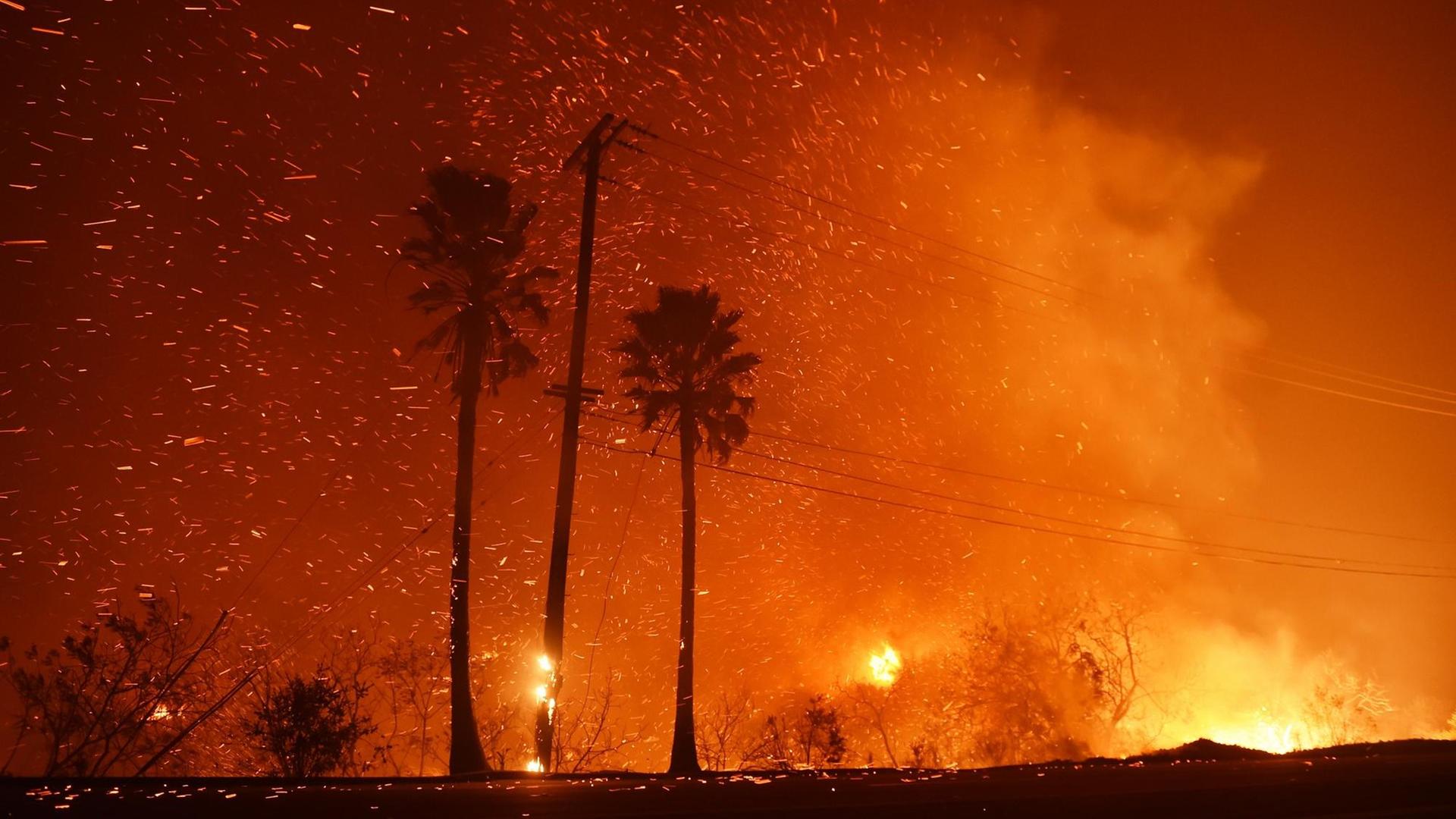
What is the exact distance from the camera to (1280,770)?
9430 millimetres

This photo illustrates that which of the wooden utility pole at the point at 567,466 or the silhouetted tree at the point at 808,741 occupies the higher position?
the wooden utility pole at the point at 567,466

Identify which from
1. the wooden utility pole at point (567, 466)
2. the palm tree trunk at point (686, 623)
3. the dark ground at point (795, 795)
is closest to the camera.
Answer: the dark ground at point (795, 795)

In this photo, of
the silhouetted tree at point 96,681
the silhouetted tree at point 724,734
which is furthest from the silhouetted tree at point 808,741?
the silhouetted tree at point 96,681

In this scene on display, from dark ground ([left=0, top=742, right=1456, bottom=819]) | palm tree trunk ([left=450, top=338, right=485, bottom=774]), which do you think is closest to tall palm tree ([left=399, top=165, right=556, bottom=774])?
palm tree trunk ([left=450, top=338, right=485, bottom=774])

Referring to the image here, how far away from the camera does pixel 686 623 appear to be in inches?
949

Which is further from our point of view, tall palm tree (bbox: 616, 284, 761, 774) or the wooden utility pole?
tall palm tree (bbox: 616, 284, 761, 774)

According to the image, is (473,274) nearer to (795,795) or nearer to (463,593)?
(463,593)

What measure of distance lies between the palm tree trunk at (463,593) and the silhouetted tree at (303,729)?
7.79 feet

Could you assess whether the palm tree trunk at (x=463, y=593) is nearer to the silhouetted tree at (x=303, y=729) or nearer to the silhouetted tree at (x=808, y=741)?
the silhouetted tree at (x=303, y=729)

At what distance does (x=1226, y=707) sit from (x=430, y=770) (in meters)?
51.3

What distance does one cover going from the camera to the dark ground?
5.55m

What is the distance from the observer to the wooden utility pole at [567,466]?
50.1 ft

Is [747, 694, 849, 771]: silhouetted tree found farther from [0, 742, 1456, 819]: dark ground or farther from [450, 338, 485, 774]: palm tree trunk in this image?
[0, 742, 1456, 819]: dark ground

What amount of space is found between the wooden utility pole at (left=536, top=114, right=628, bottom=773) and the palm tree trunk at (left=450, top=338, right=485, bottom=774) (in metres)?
3.51
